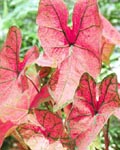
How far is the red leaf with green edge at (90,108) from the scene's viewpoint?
0.51 m

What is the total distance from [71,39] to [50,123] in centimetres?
13

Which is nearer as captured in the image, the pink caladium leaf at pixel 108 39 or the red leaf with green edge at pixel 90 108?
the red leaf with green edge at pixel 90 108

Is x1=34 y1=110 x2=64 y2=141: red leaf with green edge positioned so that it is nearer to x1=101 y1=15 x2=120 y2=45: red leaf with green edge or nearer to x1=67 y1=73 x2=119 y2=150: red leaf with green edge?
x1=67 y1=73 x2=119 y2=150: red leaf with green edge

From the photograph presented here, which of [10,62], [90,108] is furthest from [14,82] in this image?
[90,108]

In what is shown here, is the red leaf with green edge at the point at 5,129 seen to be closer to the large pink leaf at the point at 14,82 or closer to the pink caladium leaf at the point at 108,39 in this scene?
the large pink leaf at the point at 14,82

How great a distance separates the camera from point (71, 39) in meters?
0.57

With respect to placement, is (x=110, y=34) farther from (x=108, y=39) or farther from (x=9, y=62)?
(x=9, y=62)

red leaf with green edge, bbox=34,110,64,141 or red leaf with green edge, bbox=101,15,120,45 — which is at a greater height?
red leaf with green edge, bbox=101,15,120,45

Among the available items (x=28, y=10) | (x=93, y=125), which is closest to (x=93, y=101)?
(x=93, y=125)

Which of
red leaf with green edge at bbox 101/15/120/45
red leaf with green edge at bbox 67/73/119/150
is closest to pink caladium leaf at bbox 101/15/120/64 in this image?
red leaf with green edge at bbox 101/15/120/45

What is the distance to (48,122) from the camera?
22.3 inches

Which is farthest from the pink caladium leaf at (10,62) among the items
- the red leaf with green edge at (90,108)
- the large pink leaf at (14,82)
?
the red leaf with green edge at (90,108)

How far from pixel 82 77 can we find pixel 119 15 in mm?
1637

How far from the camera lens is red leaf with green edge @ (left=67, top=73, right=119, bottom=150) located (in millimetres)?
514
